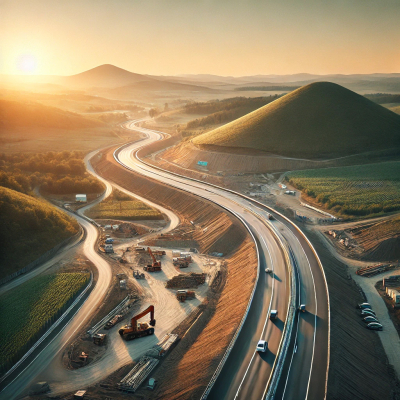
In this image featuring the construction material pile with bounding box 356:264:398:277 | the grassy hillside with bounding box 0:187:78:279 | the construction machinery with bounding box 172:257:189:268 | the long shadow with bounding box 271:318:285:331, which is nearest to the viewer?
the long shadow with bounding box 271:318:285:331

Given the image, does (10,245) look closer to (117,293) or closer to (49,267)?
(49,267)

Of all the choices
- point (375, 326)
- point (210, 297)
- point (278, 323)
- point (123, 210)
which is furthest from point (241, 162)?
point (278, 323)

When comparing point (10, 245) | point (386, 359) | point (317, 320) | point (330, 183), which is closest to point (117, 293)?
point (10, 245)

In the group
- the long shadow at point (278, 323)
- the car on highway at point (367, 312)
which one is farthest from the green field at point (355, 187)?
the long shadow at point (278, 323)

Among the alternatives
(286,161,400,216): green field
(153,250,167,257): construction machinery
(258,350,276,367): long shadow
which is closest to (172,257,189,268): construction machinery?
(153,250,167,257): construction machinery

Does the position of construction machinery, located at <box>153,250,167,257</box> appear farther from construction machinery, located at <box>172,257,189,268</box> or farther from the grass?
the grass

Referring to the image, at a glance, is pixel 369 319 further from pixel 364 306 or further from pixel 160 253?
pixel 160 253
